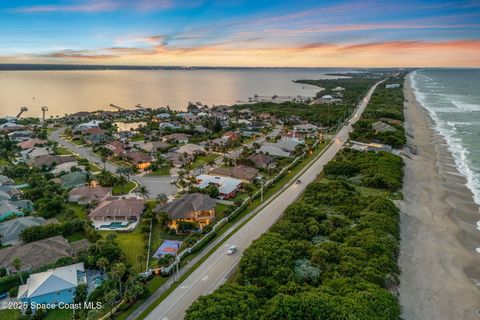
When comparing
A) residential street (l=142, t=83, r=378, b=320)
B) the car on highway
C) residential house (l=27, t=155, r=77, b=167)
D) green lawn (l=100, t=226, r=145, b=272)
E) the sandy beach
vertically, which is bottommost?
the sandy beach

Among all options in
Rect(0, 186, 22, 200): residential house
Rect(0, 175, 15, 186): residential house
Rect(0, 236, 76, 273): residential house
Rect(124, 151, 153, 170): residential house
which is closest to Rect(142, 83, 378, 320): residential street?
Rect(0, 236, 76, 273): residential house

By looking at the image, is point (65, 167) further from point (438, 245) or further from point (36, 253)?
point (438, 245)

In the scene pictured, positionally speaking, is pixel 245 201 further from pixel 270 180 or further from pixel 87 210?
pixel 87 210

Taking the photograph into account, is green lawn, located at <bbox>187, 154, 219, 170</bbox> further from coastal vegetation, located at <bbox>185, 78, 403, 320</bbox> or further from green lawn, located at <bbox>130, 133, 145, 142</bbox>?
green lawn, located at <bbox>130, 133, 145, 142</bbox>

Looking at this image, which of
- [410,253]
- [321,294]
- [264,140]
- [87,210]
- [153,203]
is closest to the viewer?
[321,294]

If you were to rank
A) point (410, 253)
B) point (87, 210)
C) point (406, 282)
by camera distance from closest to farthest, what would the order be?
1. point (406, 282)
2. point (410, 253)
3. point (87, 210)

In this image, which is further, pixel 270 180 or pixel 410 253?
pixel 270 180

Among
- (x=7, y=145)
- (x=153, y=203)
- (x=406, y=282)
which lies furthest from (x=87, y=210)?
(x=7, y=145)
